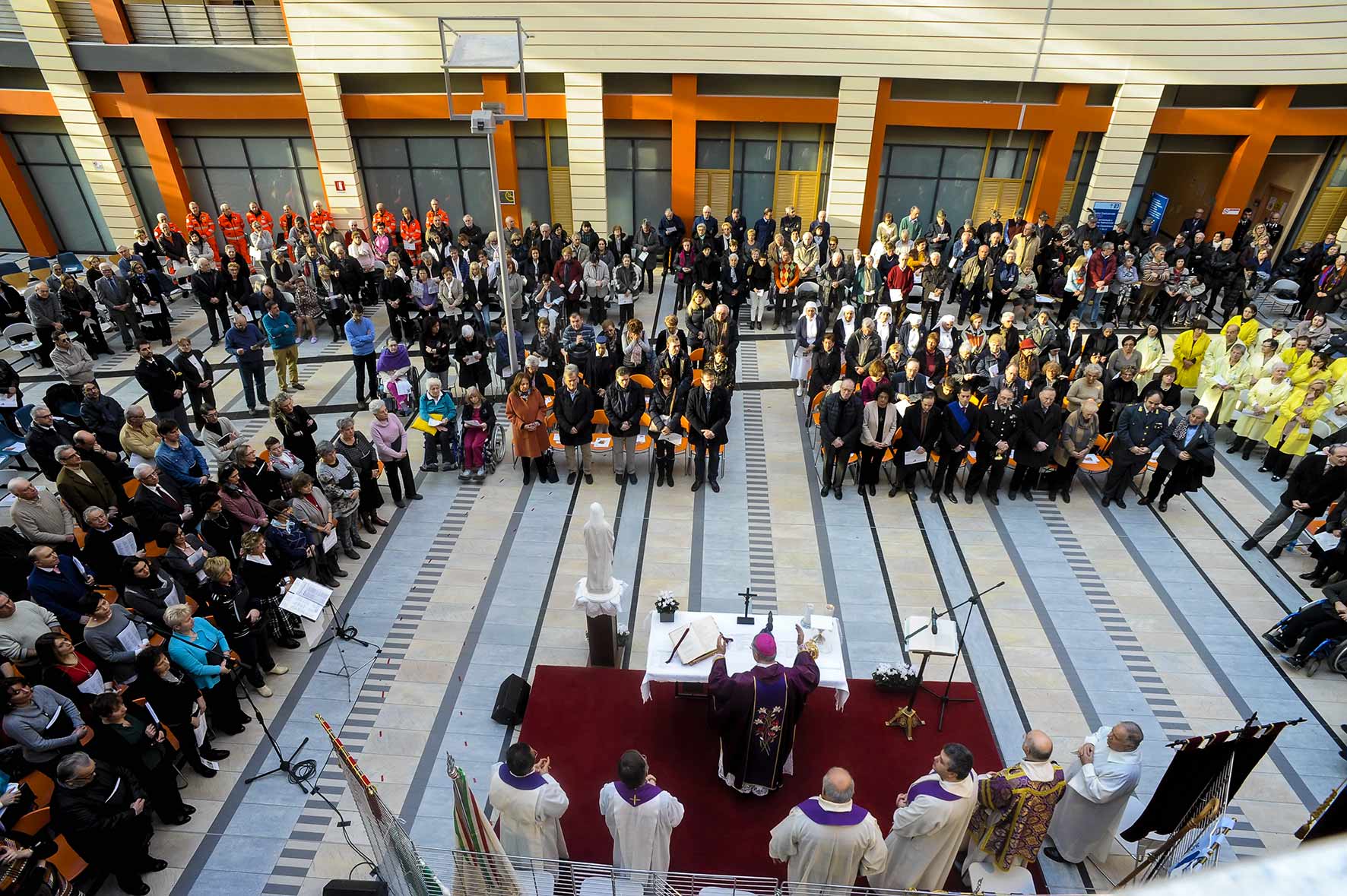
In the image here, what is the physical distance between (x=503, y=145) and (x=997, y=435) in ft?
47.0

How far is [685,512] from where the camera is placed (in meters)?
10.7

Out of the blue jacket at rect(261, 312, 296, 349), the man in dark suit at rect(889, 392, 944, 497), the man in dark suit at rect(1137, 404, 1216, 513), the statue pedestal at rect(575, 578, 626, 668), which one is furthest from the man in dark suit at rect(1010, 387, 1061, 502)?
the blue jacket at rect(261, 312, 296, 349)

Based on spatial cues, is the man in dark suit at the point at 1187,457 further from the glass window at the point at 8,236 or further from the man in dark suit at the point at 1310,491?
the glass window at the point at 8,236

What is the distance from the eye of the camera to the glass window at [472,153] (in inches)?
772

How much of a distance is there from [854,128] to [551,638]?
15.0 m

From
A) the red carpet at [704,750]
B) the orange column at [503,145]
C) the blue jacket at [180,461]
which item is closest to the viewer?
the red carpet at [704,750]

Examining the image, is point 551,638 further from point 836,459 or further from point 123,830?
point 836,459

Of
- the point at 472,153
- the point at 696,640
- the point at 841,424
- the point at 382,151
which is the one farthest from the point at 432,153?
the point at 696,640

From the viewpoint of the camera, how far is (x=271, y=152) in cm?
1961

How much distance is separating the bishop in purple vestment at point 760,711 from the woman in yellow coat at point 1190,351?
1028 centimetres

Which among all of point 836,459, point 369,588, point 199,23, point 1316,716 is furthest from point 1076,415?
point 199,23

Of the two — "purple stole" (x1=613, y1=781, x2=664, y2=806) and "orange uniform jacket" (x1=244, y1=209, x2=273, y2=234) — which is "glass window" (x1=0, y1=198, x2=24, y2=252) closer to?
"orange uniform jacket" (x1=244, y1=209, x2=273, y2=234)

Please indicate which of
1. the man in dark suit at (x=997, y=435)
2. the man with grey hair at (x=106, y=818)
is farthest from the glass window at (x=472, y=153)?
the man with grey hair at (x=106, y=818)

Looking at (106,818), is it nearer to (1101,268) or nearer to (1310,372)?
(1310,372)
